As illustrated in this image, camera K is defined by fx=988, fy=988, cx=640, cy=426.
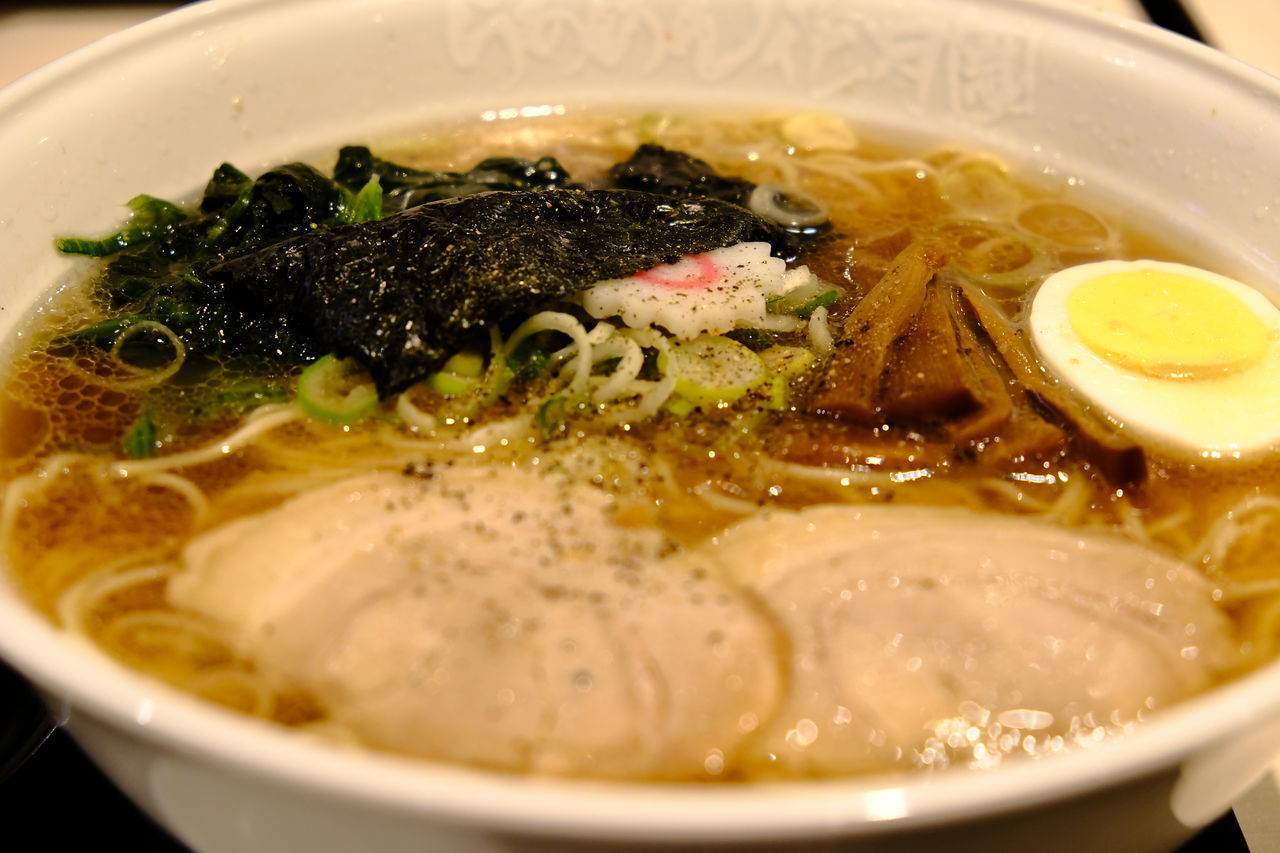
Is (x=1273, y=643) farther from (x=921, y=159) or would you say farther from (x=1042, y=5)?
(x=1042, y=5)

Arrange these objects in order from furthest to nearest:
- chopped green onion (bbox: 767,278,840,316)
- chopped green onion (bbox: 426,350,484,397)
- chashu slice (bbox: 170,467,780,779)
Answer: chopped green onion (bbox: 767,278,840,316) → chopped green onion (bbox: 426,350,484,397) → chashu slice (bbox: 170,467,780,779)

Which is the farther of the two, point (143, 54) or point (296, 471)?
point (143, 54)

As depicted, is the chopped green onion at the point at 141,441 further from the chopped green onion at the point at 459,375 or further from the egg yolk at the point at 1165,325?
the egg yolk at the point at 1165,325

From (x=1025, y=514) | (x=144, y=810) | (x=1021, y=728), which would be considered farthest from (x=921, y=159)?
(x=144, y=810)

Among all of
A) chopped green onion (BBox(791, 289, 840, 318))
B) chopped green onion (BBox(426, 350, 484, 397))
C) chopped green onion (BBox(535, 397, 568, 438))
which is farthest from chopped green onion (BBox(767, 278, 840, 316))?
chopped green onion (BBox(426, 350, 484, 397))

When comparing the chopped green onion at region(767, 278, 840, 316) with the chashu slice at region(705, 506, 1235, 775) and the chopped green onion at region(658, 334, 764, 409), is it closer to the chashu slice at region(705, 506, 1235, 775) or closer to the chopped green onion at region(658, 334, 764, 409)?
the chopped green onion at region(658, 334, 764, 409)

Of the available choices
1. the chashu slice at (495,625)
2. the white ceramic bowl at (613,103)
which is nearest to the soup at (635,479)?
the chashu slice at (495,625)
